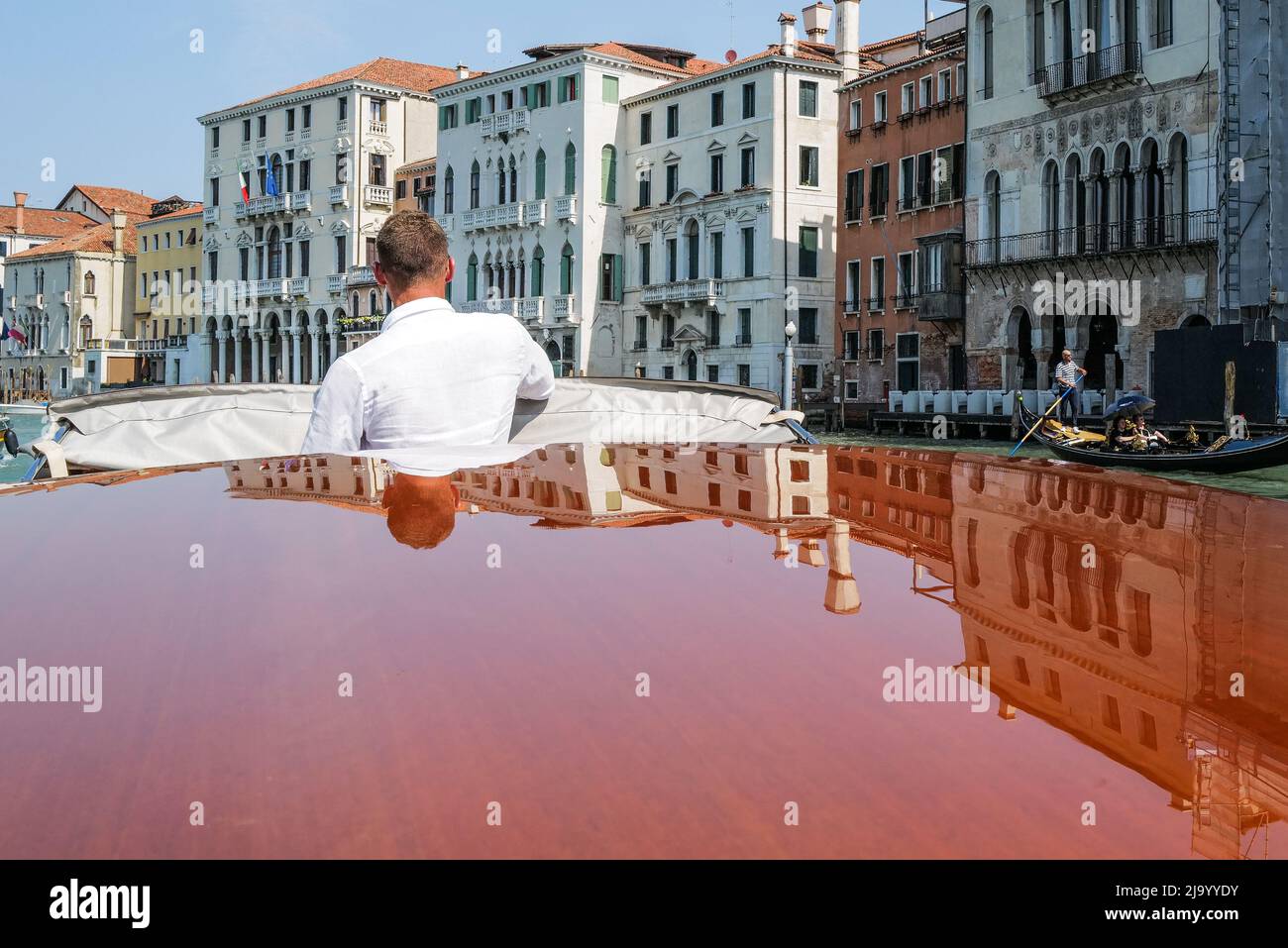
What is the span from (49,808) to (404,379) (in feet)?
5.82

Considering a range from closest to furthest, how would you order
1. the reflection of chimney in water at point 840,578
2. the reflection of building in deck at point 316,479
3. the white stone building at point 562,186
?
the reflection of chimney in water at point 840,578 → the reflection of building in deck at point 316,479 → the white stone building at point 562,186

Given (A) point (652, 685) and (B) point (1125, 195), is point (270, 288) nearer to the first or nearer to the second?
(B) point (1125, 195)

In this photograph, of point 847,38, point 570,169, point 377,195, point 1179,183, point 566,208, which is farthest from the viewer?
point 377,195

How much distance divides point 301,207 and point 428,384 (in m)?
50.7

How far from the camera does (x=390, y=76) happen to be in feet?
161

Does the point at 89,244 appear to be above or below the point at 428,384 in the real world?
above

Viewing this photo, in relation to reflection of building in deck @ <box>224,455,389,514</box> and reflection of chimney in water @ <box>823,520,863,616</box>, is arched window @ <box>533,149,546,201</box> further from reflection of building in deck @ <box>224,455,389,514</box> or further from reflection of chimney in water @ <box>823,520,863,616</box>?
reflection of chimney in water @ <box>823,520,863,616</box>

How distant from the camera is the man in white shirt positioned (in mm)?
2281

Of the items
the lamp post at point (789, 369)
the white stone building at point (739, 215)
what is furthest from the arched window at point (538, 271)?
the lamp post at point (789, 369)

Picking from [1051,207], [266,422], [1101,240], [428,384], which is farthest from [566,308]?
[428,384]

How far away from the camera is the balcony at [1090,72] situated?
78.8 feet

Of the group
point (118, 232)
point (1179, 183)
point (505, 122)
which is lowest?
point (1179, 183)

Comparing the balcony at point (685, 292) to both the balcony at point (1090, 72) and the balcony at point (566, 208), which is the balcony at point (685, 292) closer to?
Answer: the balcony at point (566, 208)

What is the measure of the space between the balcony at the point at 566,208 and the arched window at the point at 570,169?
270mm
